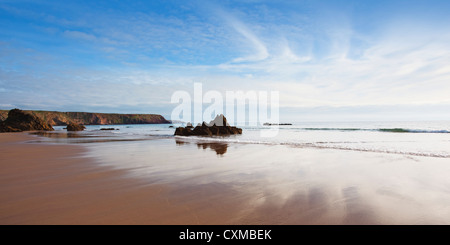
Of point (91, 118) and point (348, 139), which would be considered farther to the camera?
point (91, 118)

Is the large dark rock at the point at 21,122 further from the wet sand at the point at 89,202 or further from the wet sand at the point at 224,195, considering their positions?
the wet sand at the point at 89,202

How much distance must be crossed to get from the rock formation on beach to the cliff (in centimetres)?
10890

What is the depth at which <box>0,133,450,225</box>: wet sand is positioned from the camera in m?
3.47

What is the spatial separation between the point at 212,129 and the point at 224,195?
28.7 m

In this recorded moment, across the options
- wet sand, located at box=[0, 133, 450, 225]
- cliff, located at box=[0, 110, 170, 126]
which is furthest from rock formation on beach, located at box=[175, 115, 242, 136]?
cliff, located at box=[0, 110, 170, 126]

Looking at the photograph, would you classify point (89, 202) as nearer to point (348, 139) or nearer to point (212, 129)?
point (348, 139)

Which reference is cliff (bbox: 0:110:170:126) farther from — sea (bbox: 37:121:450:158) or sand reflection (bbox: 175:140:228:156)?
sand reflection (bbox: 175:140:228:156)

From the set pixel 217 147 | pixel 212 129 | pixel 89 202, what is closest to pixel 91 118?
pixel 212 129

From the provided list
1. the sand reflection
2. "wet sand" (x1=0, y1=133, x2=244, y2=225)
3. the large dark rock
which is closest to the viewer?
"wet sand" (x1=0, y1=133, x2=244, y2=225)

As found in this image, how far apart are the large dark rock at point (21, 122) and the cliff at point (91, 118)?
218 feet

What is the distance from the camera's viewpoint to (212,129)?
33.3 m
